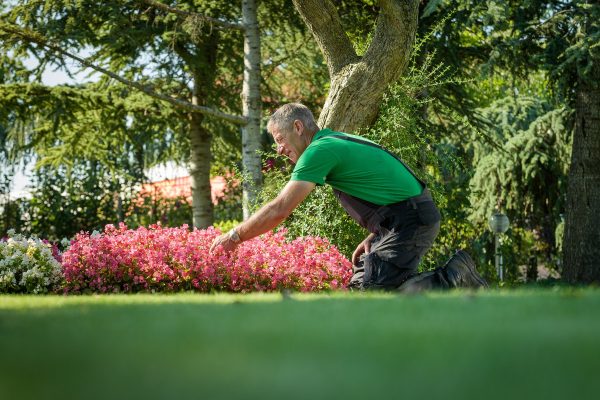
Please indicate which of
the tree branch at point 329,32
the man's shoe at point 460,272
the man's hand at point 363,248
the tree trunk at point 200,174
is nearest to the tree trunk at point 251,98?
the tree branch at point 329,32

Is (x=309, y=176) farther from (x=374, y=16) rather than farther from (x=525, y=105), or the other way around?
(x=525, y=105)

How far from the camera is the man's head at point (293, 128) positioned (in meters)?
5.92

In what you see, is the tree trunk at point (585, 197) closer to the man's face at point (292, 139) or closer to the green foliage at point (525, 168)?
the green foliage at point (525, 168)

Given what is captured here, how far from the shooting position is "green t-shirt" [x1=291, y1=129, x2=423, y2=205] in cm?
548

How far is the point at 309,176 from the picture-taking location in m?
5.37

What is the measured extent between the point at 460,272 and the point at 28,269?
14.3 ft

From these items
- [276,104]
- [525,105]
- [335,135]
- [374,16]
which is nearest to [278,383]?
[335,135]

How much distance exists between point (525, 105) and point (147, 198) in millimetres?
9146

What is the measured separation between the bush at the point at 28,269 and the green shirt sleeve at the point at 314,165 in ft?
11.8

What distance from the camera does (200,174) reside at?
53.4ft

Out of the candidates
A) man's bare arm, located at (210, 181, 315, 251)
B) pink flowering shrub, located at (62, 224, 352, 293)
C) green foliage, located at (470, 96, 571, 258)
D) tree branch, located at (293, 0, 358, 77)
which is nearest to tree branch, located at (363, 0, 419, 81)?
tree branch, located at (293, 0, 358, 77)

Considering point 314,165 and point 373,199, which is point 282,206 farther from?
point 373,199

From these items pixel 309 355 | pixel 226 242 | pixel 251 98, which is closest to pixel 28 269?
pixel 226 242

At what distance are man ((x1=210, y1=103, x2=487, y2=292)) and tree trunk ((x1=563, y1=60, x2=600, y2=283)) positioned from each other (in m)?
8.61
